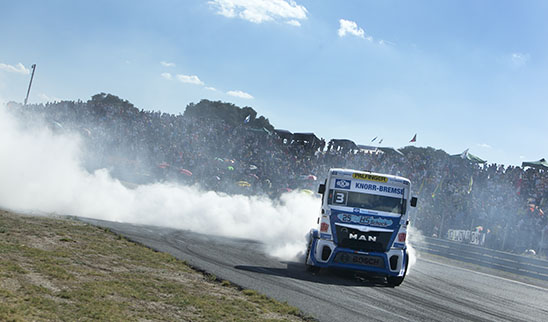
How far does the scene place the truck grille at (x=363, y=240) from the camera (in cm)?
1225

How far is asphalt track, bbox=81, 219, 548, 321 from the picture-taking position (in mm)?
9250

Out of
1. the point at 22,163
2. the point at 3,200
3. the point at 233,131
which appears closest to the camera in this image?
the point at 3,200

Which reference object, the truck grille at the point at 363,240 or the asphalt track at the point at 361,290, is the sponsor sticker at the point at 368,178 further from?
the asphalt track at the point at 361,290

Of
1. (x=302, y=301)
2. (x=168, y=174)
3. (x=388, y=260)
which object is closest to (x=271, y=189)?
(x=168, y=174)

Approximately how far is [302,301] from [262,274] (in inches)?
109

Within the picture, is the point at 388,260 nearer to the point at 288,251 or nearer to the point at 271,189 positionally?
the point at 288,251

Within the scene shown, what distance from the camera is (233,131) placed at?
4569cm

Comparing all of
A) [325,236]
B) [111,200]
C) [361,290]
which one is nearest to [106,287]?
[361,290]

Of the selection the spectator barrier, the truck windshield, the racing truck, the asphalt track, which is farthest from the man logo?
the spectator barrier

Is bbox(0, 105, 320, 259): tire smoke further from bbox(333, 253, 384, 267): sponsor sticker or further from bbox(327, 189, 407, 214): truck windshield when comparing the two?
bbox(333, 253, 384, 267): sponsor sticker

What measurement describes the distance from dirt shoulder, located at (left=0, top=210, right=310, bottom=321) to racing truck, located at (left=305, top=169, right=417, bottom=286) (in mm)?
3225

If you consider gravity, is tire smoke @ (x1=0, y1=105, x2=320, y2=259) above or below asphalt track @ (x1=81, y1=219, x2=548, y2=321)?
above

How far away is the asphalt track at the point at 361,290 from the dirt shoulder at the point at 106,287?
83 cm

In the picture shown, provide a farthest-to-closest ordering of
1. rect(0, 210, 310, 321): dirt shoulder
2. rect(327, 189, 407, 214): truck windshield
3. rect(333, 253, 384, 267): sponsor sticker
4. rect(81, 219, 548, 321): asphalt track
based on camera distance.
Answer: rect(327, 189, 407, 214): truck windshield
rect(333, 253, 384, 267): sponsor sticker
rect(81, 219, 548, 321): asphalt track
rect(0, 210, 310, 321): dirt shoulder
